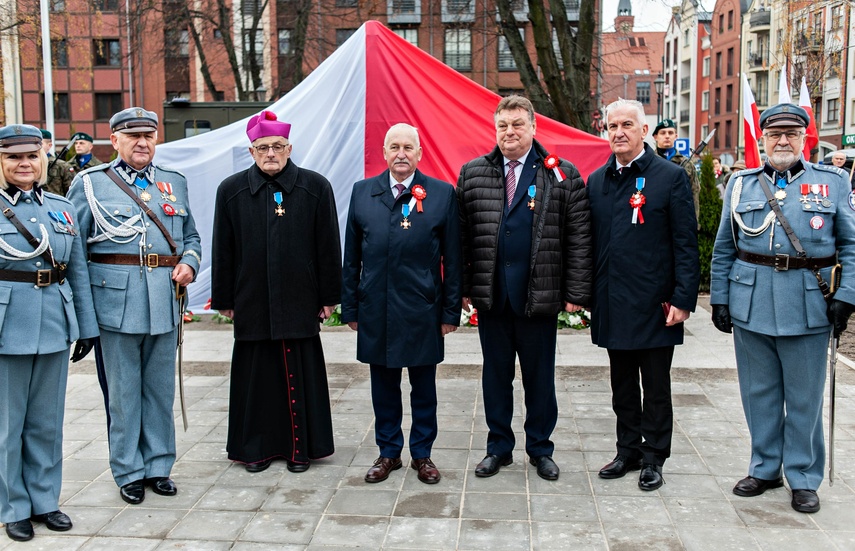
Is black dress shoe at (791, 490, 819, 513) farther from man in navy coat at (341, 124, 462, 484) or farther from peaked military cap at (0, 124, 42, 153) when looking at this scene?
peaked military cap at (0, 124, 42, 153)

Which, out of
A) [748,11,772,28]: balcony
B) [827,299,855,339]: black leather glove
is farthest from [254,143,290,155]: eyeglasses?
[748,11,772,28]: balcony

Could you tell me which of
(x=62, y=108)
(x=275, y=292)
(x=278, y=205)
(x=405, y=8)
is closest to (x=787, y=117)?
(x=278, y=205)

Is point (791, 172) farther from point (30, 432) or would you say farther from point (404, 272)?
point (30, 432)

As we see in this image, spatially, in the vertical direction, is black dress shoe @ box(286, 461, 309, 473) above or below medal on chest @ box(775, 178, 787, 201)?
below

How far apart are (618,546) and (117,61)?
4118 centimetres

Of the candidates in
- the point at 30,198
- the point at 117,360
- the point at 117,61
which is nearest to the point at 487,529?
the point at 117,360

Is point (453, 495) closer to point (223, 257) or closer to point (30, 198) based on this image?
point (223, 257)

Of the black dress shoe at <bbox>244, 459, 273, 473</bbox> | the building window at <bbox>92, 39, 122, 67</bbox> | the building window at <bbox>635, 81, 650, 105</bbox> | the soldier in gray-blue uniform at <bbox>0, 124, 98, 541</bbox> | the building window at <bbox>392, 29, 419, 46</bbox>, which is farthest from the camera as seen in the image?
the building window at <bbox>635, 81, 650, 105</bbox>

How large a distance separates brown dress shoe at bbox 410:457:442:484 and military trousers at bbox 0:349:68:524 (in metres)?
1.86

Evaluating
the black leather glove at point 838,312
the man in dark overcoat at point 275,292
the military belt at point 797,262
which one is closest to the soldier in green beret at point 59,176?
the man in dark overcoat at point 275,292

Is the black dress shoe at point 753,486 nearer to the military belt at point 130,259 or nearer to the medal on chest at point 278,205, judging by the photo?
the medal on chest at point 278,205

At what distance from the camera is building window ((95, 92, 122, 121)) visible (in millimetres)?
40375

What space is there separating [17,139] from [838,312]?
4.00m

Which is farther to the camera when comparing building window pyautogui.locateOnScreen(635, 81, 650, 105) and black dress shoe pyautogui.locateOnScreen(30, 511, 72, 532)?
building window pyautogui.locateOnScreen(635, 81, 650, 105)
